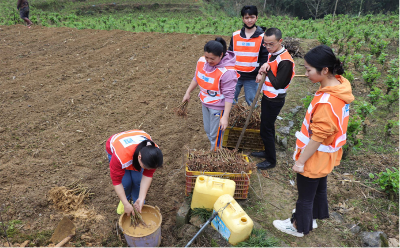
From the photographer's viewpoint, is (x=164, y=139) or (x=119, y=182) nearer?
(x=119, y=182)

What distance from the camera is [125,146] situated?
7.12 ft

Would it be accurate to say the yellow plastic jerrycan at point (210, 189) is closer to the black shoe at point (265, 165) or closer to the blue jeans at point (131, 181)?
the blue jeans at point (131, 181)

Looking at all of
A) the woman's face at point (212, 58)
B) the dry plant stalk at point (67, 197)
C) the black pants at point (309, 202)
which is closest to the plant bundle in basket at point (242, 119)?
the woman's face at point (212, 58)

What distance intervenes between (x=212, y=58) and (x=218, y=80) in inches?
9.8

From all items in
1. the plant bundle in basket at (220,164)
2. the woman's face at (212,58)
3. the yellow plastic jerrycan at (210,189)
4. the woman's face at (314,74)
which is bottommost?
the yellow plastic jerrycan at (210,189)

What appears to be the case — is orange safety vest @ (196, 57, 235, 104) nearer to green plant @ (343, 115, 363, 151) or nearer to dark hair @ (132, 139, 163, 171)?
dark hair @ (132, 139, 163, 171)

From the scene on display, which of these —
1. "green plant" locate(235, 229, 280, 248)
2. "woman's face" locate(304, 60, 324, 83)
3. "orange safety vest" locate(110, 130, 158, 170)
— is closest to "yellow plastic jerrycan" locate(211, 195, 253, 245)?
"green plant" locate(235, 229, 280, 248)

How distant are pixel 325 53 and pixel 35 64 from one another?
702 cm

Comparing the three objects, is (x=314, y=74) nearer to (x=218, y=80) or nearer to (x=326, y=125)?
(x=326, y=125)

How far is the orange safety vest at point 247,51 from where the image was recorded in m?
3.57

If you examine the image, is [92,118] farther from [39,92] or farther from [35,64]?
[35,64]

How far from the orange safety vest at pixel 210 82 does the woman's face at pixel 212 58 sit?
0.09 m

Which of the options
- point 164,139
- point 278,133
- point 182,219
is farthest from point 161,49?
point 182,219

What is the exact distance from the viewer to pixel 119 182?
2207mm
